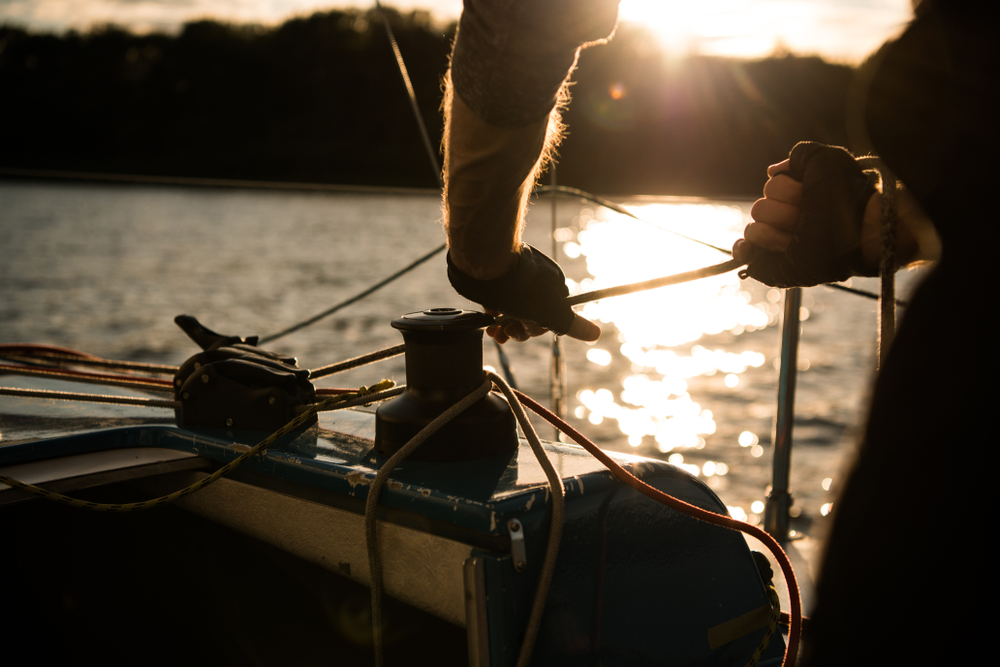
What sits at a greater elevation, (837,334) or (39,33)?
(39,33)

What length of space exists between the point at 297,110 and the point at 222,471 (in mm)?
46739

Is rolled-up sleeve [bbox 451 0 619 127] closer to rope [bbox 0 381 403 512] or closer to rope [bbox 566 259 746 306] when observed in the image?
rope [bbox 566 259 746 306]

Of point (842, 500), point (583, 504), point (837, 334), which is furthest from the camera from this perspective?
point (837, 334)

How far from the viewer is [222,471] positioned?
1.21 m

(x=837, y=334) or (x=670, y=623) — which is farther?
(x=837, y=334)

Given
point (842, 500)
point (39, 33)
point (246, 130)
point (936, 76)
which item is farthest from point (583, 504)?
point (39, 33)

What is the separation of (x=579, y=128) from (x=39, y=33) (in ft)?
116

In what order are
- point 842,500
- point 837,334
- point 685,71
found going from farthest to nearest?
point 685,71 → point 837,334 → point 842,500

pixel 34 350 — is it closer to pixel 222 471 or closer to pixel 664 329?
pixel 222 471

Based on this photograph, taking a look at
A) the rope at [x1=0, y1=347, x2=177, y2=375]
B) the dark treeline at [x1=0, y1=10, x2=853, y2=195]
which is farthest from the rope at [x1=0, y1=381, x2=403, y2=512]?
the dark treeline at [x1=0, y1=10, x2=853, y2=195]

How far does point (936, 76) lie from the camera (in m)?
0.57

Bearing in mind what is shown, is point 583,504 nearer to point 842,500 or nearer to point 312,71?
point 842,500

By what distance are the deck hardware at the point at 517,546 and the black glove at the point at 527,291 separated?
1.08 feet

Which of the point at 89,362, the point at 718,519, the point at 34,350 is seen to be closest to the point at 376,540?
the point at 718,519
